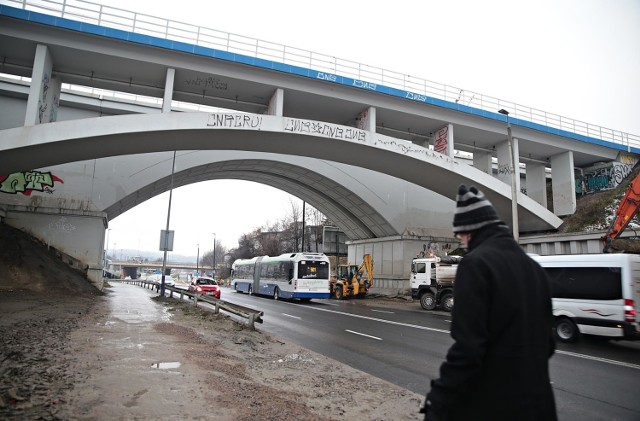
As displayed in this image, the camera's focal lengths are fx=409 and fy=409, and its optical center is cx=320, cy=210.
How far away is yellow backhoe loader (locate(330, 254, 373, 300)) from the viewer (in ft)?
101

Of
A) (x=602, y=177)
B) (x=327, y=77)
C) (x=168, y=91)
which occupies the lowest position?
(x=602, y=177)

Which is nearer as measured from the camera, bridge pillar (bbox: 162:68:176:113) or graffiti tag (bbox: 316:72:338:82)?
bridge pillar (bbox: 162:68:176:113)

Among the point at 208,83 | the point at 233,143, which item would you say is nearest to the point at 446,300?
the point at 233,143

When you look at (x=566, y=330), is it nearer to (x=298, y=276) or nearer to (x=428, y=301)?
(x=428, y=301)

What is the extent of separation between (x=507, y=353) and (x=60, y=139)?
18482 millimetres

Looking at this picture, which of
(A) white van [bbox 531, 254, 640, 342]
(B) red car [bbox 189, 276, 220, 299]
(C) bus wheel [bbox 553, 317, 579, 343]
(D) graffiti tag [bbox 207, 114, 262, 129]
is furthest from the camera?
(B) red car [bbox 189, 276, 220, 299]

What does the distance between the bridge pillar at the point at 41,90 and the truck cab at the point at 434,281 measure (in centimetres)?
1944

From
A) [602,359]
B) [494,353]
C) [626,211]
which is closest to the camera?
[494,353]

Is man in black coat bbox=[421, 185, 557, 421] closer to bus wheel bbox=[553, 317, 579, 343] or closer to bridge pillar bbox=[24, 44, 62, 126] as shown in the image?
bus wheel bbox=[553, 317, 579, 343]

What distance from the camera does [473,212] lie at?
94.7 inches

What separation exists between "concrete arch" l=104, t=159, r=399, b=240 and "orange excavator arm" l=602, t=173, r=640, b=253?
14.0 metres

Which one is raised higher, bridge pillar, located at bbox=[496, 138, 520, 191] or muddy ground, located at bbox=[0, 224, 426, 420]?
bridge pillar, located at bbox=[496, 138, 520, 191]

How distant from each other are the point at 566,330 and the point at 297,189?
1020 inches

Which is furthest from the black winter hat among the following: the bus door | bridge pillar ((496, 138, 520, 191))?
the bus door
